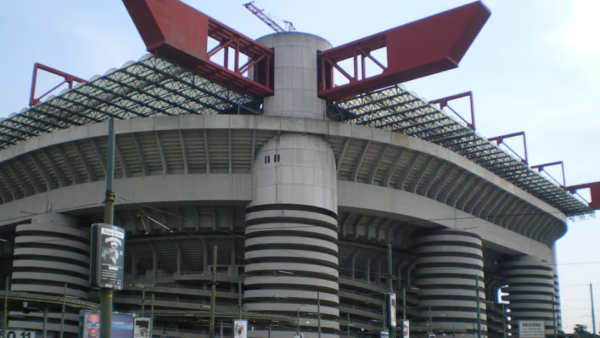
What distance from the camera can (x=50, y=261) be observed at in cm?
6962

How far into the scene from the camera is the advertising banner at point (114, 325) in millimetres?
34969

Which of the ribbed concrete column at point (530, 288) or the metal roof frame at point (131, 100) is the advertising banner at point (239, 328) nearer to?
the metal roof frame at point (131, 100)

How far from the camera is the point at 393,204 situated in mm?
72750

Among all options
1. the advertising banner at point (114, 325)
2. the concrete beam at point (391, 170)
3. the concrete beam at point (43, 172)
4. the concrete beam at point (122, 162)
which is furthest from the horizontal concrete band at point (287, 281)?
the advertising banner at point (114, 325)

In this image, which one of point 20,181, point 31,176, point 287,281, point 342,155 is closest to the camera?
point 287,281

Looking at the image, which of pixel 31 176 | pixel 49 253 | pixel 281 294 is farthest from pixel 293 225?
pixel 31 176

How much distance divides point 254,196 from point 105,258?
46497 mm

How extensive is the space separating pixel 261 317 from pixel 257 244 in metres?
9.06

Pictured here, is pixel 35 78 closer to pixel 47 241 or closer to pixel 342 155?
pixel 47 241

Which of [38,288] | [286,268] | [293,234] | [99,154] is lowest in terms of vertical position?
[38,288]

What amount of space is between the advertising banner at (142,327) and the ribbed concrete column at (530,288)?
67193mm

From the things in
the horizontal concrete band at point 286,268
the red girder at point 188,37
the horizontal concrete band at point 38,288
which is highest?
the red girder at point 188,37

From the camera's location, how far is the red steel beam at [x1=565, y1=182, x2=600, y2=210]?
105m

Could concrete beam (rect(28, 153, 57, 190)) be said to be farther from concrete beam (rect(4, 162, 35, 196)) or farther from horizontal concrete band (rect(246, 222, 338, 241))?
horizontal concrete band (rect(246, 222, 338, 241))
